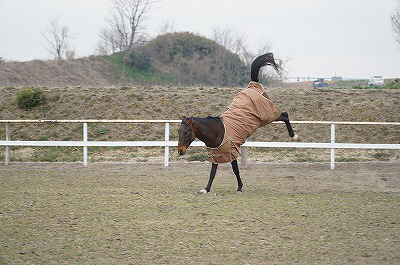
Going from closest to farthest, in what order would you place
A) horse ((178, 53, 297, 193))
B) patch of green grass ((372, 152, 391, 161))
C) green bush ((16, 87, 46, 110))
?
horse ((178, 53, 297, 193)), patch of green grass ((372, 152, 391, 161)), green bush ((16, 87, 46, 110))

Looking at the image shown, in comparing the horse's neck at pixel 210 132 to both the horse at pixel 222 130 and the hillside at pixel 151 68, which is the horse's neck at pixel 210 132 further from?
the hillside at pixel 151 68

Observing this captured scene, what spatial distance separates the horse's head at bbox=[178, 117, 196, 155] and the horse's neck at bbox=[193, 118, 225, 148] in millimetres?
129

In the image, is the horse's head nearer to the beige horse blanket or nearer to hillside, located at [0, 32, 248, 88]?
the beige horse blanket

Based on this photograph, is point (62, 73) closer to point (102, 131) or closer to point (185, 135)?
point (102, 131)

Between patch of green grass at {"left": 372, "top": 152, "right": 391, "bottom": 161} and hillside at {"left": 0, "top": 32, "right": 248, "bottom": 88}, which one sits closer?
patch of green grass at {"left": 372, "top": 152, "right": 391, "bottom": 161}

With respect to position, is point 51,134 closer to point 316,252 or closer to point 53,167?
point 53,167

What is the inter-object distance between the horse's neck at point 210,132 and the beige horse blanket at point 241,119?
0.08 meters

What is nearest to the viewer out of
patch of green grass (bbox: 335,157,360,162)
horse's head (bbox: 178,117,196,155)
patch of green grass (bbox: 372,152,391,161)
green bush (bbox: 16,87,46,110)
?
horse's head (bbox: 178,117,196,155)

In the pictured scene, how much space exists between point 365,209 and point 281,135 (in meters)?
11.0

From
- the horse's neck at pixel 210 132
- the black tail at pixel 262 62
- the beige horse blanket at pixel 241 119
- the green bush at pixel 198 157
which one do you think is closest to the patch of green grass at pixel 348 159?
the green bush at pixel 198 157

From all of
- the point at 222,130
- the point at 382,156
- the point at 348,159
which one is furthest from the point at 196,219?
the point at 382,156

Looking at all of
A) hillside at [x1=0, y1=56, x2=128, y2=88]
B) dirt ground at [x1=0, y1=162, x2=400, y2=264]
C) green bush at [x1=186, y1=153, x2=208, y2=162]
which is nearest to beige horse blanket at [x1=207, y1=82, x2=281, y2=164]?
dirt ground at [x1=0, y1=162, x2=400, y2=264]

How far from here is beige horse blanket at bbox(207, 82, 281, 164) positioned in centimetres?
956

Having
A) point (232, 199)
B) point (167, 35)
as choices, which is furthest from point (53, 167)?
point (167, 35)
